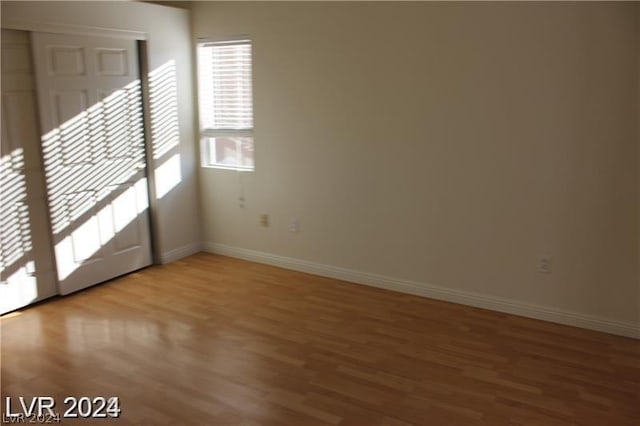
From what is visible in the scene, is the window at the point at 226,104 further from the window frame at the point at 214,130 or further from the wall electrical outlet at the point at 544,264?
the wall electrical outlet at the point at 544,264

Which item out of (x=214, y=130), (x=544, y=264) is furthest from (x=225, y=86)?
(x=544, y=264)

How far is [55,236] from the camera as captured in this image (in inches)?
161

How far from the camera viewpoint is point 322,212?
181 inches

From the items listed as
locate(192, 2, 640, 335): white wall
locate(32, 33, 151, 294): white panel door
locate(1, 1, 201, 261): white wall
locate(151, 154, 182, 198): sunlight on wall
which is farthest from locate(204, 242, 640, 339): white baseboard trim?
locate(32, 33, 151, 294): white panel door

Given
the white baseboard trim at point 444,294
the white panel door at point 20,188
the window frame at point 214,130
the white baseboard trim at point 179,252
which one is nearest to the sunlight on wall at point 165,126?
the window frame at point 214,130

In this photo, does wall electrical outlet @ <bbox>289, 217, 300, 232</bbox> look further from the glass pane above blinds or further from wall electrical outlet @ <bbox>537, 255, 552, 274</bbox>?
wall electrical outlet @ <bbox>537, 255, 552, 274</bbox>

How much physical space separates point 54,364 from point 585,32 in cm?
373

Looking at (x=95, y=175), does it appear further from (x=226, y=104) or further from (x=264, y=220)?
(x=264, y=220)

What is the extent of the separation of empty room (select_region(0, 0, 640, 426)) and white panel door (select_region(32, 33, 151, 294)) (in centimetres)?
2

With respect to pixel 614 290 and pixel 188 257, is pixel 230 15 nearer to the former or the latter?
pixel 188 257

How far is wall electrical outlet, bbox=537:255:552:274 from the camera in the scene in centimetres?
367

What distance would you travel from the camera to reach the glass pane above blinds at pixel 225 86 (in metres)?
4.82

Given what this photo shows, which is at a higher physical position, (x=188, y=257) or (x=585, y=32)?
(x=585, y=32)

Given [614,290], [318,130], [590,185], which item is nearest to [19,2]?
[318,130]
